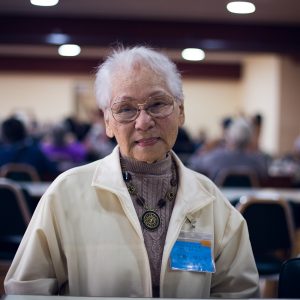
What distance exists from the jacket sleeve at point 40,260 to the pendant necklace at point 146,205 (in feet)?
0.86

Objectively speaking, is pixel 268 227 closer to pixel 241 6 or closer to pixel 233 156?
pixel 241 6

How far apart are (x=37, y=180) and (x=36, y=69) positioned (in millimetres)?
9564

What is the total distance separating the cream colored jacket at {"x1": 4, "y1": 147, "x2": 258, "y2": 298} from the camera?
5.99 ft

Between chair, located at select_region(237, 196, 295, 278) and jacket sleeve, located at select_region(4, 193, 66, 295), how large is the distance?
1953mm

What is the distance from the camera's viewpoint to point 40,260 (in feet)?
5.97

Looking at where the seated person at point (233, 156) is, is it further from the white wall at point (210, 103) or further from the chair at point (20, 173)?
the white wall at point (210, 103)

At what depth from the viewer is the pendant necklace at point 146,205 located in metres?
1.91

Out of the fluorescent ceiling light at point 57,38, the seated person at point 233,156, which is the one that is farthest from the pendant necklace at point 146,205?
the fluorescent ceiling light at point 57,38

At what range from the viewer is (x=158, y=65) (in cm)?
191

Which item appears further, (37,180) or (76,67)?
(76,67)

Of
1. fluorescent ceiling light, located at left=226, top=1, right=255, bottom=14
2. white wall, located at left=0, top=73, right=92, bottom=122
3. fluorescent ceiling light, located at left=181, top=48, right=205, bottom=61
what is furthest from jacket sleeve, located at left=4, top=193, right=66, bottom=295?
white wall, located at left=0, top=73, right=92, bottom=122

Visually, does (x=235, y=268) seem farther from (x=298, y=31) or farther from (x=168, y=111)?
(x=298, y=31)

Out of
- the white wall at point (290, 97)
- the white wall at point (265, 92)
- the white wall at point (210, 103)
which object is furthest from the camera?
the white wall at point (210, 103)

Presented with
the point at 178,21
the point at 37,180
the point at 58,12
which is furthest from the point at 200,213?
the point at 178,21
